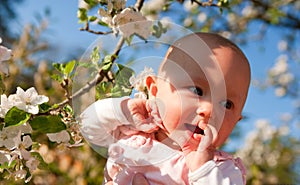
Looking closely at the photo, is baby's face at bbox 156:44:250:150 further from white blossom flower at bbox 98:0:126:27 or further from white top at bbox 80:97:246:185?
white blossom flower at bbox 98:0:126:27

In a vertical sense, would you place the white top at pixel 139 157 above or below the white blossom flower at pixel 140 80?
below

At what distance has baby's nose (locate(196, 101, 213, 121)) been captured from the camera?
31.9 inches

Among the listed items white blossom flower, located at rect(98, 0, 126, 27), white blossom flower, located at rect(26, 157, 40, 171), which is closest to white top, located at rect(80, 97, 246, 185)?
white blossom flower, located at rect(26, 157, 40, 171)

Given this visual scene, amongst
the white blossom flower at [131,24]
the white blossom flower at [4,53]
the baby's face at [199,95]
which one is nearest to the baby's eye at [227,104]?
the baby's face at [199,95]

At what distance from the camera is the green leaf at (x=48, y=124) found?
84 cm

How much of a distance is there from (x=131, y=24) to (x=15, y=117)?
11.6 inches

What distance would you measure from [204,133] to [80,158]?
188 cm

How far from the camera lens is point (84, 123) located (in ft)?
2.88

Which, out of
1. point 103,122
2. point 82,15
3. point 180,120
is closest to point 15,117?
point 103,122

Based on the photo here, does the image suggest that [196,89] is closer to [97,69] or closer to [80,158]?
[97,69]

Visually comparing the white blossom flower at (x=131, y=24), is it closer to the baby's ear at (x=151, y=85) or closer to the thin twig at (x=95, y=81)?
the thin twig at (x=95, y=81)

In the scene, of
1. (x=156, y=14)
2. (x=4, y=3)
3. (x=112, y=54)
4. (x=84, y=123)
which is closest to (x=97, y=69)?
(x=112, y=54)

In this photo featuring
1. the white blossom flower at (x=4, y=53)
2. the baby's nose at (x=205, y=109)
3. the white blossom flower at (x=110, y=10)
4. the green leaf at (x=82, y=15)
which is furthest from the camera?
the green leaf at (x=82, y=15)

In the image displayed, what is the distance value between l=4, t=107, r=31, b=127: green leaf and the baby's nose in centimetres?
26
